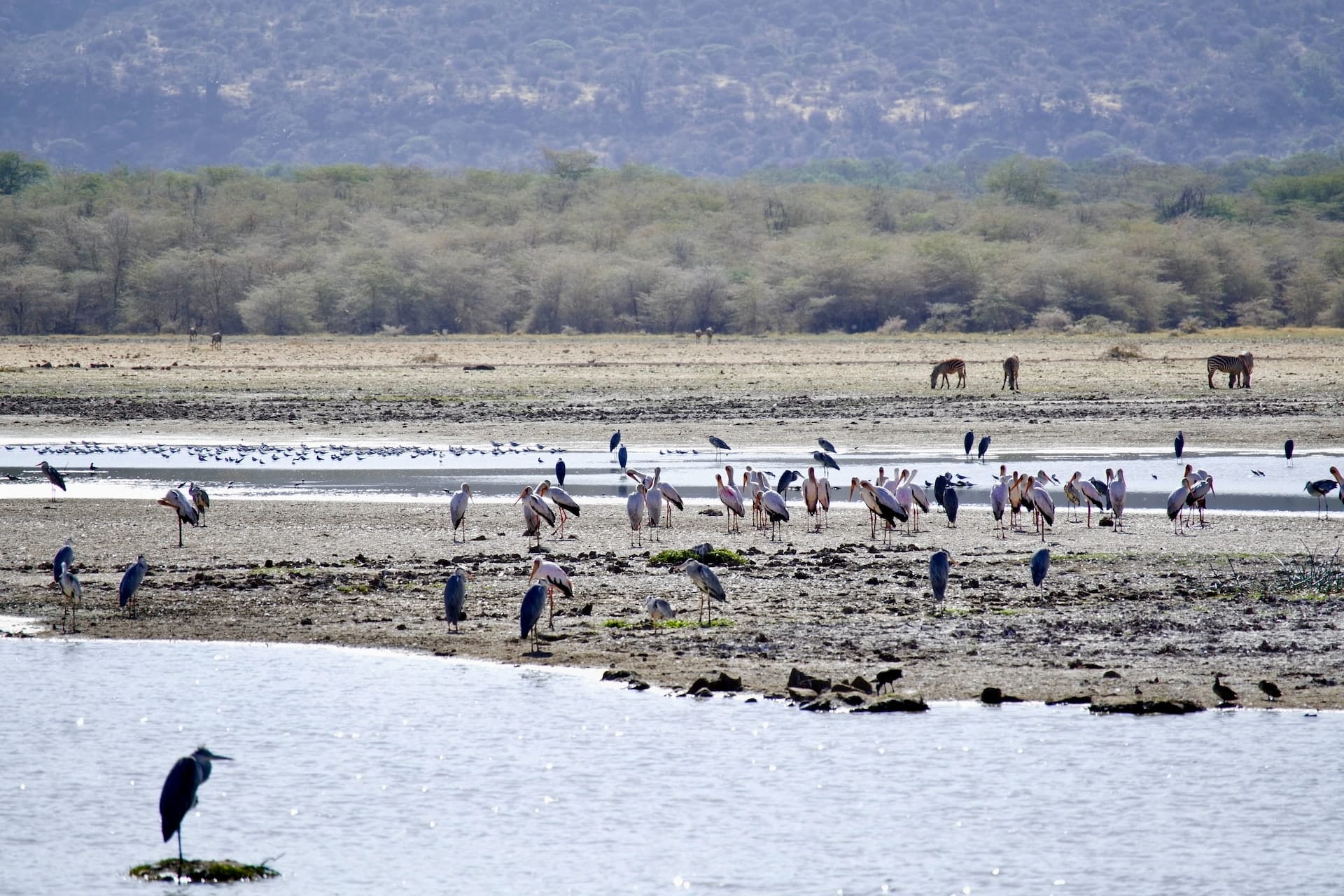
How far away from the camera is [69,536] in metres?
13.4

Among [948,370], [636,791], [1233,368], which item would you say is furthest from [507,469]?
[1233,368]

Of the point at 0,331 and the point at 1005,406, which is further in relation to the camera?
the point at 0,331

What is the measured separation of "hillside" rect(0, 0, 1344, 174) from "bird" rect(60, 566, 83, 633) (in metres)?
148

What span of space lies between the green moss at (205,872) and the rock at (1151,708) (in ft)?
12.9

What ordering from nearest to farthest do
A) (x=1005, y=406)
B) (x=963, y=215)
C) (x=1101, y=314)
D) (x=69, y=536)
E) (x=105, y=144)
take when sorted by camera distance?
(x=69, y=536)
(x=1005, y=406)
(x=1101, y=314)
(x=963, y=215)
(x=105, y=144)

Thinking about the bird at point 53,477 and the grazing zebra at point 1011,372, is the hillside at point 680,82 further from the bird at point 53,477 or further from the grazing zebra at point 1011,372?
the bird at point 53,477

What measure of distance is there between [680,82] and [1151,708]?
166504 millimetres

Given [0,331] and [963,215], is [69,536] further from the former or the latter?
[963,215]

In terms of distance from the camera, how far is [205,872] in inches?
256

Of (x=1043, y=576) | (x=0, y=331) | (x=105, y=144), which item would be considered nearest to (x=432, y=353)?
(x=0, y=331)

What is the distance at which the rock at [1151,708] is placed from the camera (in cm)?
812

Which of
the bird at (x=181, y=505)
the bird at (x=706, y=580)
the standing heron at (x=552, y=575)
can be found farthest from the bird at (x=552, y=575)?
the bird at (x=181, y=505)

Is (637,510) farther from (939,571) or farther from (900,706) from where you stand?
(900,706)

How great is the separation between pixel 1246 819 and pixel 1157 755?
0.71m
